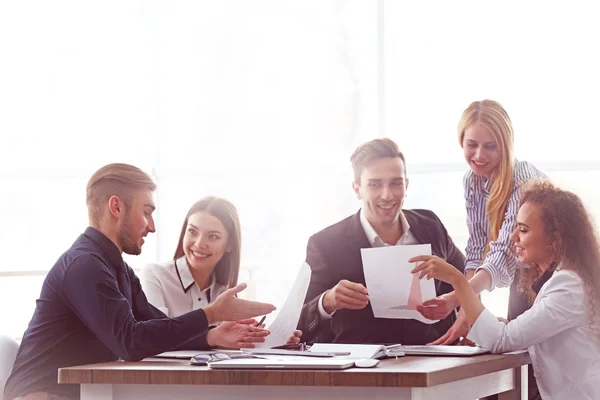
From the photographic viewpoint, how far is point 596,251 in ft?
9.05

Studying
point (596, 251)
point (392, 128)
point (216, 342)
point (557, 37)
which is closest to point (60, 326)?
point (216, 342)

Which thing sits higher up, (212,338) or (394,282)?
(394,282)

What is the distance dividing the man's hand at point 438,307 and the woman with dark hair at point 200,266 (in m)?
0.73

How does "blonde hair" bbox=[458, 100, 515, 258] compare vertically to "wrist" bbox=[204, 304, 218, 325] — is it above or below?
above

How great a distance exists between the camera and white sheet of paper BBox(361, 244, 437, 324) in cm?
291

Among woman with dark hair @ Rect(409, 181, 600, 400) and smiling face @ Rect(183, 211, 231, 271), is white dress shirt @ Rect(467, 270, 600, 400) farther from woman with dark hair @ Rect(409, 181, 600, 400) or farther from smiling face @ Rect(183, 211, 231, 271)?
smiling face @ Rect(183, 211, 231, 271)

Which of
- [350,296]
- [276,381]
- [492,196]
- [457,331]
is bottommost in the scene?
[276,381]

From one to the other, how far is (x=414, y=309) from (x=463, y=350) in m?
0.41

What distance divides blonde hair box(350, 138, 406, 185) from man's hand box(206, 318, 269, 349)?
0.85m

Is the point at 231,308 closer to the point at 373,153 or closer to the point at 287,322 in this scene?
the point at 287,322

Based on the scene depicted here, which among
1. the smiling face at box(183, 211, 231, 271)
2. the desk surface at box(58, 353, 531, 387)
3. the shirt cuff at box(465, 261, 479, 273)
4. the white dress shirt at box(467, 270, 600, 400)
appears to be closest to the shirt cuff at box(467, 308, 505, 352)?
the white dress shirt at box(467, 270, 600, 400)

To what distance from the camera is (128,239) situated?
273 centimetres

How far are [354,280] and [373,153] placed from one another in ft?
1.49

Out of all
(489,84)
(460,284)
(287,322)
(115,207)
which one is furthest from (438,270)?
(489,84)
